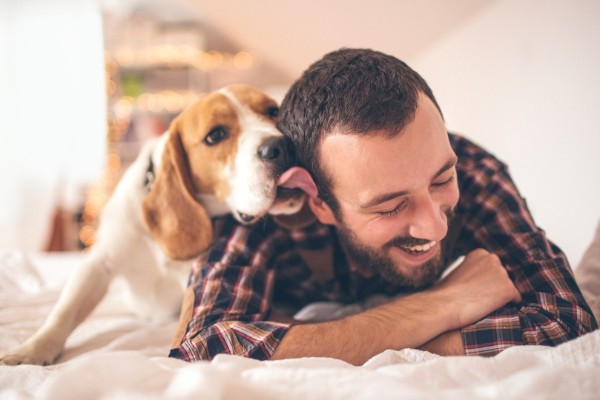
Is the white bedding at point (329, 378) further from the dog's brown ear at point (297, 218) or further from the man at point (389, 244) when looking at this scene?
the dog's brown ear at point (297, 218)

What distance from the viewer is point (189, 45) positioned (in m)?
4.50

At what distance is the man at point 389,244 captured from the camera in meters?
0.90

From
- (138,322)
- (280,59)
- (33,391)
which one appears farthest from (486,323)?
(280,59)

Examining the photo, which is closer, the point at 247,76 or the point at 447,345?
the point at 447,345

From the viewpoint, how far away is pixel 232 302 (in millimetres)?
999

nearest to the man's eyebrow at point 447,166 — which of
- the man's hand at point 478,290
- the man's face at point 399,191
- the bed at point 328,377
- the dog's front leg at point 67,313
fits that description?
the man's face at point 399,191

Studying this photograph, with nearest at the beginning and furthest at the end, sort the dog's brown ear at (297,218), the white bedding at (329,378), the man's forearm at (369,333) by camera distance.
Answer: the white bedding at (329,378), the man's forearm at (369,333), the dog's brown ear at (297,218)

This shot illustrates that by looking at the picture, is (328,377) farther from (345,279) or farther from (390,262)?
(345,279)

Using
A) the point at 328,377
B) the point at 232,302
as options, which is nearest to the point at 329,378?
the point at 328,377

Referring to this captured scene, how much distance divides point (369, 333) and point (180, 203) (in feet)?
1.94

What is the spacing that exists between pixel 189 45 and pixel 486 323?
4.15 meters

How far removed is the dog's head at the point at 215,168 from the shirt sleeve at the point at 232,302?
7 centimetres

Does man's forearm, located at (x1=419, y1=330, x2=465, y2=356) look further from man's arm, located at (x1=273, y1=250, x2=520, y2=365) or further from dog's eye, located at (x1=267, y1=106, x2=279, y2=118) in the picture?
dog's eye, located at (x1=267, y1=106, x2=279, y2=118)

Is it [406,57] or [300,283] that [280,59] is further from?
[300,283]
